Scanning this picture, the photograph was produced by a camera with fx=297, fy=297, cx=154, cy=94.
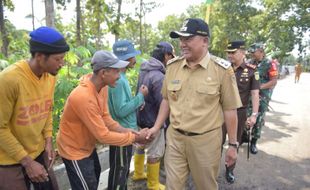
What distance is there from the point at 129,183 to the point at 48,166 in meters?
1.90

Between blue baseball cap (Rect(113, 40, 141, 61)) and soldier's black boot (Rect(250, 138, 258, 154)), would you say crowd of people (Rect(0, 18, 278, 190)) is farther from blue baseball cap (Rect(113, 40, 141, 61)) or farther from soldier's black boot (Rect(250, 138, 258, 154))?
soldier's black boot (Rect(250, 138, 258, 154))

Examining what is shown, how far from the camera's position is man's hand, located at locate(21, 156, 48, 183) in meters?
2.26

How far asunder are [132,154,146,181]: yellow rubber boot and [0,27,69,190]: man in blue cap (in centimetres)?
205

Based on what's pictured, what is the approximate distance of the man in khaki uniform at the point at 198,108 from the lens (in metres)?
2.80

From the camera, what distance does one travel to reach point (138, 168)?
4.36m

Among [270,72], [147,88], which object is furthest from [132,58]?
[270,72]

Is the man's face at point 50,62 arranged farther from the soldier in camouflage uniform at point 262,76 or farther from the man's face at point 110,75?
the soldier in camouflage uniform at point 262,76

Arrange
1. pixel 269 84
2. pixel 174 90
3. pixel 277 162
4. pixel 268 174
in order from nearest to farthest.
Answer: pixel 174 90 < pixel 268 174 < pixel 277 162 < pixel 269 84

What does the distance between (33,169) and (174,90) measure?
4.79 feet

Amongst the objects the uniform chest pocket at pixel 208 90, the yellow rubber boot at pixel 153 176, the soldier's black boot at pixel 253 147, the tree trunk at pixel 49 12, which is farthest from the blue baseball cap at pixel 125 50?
the soldier's black boot at pixel 253 147

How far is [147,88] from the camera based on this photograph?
12.0ft

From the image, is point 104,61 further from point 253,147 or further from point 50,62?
point 253,147

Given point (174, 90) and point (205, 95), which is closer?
point (205, 95)

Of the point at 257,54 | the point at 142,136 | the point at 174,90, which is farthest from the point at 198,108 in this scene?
the point at 257,54
